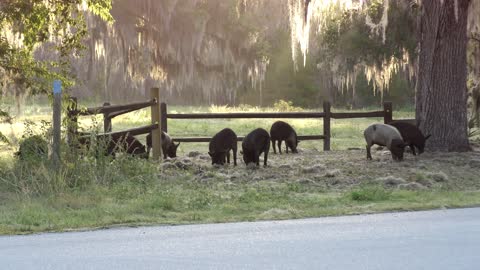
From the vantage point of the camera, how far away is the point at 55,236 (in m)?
8.20

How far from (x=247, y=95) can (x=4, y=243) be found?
4861 centimetres

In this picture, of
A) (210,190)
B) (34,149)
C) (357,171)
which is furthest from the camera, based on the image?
(357,171)

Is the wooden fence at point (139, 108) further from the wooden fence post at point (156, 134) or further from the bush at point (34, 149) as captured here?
the bush at point (34, 149)

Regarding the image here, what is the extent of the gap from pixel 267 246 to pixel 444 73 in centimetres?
995

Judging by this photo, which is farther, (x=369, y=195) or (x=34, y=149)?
(x=34, y=149)

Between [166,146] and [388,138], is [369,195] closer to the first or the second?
[388,138]

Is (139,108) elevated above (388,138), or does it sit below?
above

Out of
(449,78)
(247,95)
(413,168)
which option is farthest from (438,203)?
Result: (247,95)

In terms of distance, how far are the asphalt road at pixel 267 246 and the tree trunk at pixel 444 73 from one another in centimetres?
764

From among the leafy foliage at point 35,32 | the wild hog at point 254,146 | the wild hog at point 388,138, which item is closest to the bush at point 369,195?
the wild hog at point 254,146

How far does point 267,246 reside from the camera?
24.7ft

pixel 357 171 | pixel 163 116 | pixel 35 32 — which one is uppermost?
pixel 35 32

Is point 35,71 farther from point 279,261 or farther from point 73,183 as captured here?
point 279,261

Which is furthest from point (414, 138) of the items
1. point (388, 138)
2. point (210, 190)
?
point (210, 190)
